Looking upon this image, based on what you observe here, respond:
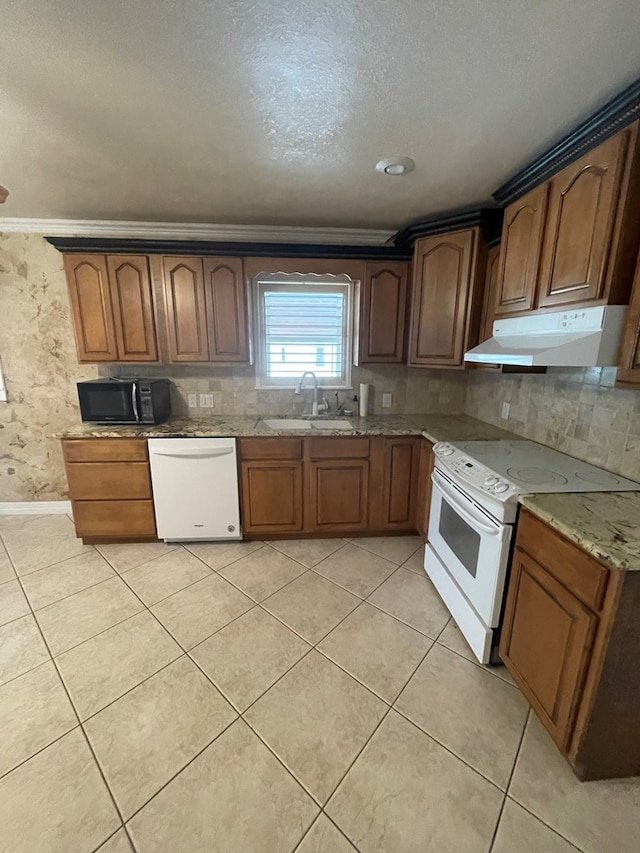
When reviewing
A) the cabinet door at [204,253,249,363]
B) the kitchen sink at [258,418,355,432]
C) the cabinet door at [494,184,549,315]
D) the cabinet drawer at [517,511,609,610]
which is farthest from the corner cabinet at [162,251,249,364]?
the cabinet drawer at [517,511,609,610]

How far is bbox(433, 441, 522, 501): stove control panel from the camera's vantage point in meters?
1.52

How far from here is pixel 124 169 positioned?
187 centimetres

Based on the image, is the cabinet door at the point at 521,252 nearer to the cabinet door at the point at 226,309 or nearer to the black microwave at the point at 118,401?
the cabinet door at the point at 226,309

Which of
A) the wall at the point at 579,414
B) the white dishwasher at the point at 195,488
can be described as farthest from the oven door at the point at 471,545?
the white dishwasher at the point at 195,488

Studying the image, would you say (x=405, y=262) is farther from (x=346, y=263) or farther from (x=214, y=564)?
(x=214, y=564)

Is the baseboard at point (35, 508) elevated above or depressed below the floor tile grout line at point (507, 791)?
above

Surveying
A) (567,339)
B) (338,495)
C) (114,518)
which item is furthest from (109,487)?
(567,339)

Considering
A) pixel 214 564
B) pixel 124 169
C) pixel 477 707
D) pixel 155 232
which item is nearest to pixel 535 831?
pixel 477 707

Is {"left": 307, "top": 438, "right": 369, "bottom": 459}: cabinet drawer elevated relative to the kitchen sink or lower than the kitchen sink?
lower

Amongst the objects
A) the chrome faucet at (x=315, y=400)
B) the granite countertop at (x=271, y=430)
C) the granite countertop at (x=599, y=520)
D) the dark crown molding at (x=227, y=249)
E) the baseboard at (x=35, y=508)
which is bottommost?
the baseboard at (x=35, y=508)

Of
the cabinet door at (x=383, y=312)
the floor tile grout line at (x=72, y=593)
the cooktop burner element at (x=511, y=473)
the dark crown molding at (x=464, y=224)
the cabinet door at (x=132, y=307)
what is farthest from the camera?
the cabinet door at (x=383, y=312)

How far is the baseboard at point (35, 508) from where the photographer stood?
3117mm

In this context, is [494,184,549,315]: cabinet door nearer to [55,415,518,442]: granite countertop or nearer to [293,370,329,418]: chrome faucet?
[55,415,518,442]: granite countertop

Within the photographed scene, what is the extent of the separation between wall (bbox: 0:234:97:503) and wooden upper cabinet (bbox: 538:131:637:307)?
3.36 meters
